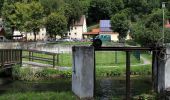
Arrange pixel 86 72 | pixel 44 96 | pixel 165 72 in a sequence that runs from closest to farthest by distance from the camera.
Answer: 1. pixel 86 72
2. pixel 44 96
3. pixel 165 72

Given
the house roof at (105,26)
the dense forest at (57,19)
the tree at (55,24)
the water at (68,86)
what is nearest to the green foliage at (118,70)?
the water at (68,86)

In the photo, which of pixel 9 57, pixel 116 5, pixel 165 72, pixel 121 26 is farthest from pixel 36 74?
pixel 116 5

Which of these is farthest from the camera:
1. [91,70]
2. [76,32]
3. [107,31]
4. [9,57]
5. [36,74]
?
[76,32]

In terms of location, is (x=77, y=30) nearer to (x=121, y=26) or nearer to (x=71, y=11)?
(x=71, y=11)

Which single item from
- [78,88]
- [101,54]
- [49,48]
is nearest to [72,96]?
[78,88]

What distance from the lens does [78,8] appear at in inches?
4710

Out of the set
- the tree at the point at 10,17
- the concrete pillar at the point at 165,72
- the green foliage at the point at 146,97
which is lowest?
the green foliage at the point at 146,97

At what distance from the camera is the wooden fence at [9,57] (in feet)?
111

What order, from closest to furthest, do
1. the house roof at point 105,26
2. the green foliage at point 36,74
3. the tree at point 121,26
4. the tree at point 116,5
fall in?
the green foliage at point 36,74 < the tree at point 121,26 < the house roof at point 105,26 < the tree at point 116,5

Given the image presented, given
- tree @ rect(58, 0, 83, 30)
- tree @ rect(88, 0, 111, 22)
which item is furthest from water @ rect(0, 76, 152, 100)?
tree @ rect(88, 0, 111, 22)

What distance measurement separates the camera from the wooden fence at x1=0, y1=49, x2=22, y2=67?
33.9 m

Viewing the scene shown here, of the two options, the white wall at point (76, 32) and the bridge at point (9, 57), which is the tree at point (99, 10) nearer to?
the white wall at point (76, 32)

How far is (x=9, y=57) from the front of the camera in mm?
36188

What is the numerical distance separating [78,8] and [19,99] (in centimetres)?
9872
